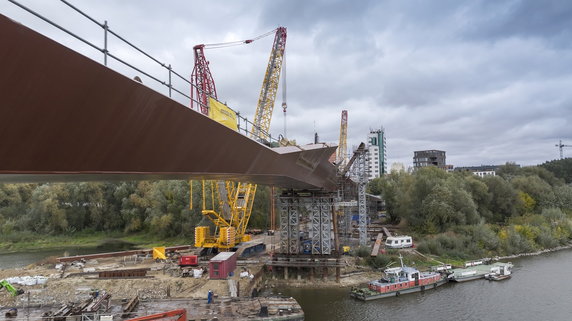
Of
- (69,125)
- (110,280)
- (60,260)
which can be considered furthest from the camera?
(60,260)

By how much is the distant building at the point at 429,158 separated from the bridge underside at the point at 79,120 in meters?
124

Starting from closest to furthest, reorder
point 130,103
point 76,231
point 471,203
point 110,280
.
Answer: point 130,103 < point 110,280 < point 471,203 < point 76,231

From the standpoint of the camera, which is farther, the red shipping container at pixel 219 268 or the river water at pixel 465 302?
the red shipping container at pixel 219 268

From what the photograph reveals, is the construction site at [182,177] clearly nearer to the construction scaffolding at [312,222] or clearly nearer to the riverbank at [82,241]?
the construction scaffolding at [312,222]

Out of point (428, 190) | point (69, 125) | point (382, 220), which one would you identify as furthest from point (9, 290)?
point (382, 220)

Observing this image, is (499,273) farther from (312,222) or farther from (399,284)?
(312,222)

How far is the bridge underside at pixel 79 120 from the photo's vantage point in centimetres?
499

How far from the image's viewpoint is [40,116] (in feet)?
18.1

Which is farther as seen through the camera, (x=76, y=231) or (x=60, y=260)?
(x=76, y=231)

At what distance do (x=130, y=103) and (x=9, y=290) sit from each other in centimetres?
2651

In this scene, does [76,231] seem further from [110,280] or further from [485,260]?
[485,260]

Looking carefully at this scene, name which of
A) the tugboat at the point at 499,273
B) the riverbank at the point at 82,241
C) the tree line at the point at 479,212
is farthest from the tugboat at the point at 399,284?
the riverbank at the point at 82,241

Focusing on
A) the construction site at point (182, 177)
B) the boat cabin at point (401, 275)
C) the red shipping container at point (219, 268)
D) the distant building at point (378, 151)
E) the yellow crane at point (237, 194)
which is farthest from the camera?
the distant building at point (378, 151)

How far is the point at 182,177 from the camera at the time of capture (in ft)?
38.7
